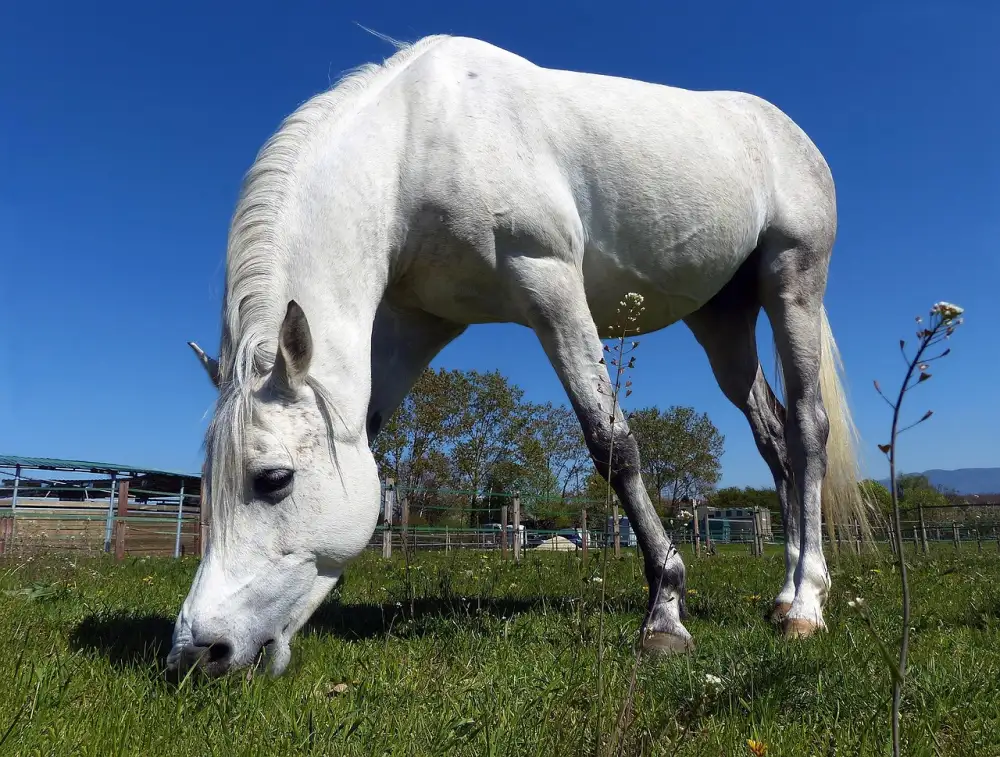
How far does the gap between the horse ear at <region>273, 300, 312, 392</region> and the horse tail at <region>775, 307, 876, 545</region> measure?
3.31 meters

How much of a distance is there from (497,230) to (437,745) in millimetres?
2285

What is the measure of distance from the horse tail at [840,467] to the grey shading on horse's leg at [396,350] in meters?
2.37

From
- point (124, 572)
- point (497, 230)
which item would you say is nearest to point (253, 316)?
point (497, 230)

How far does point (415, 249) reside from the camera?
3.34m

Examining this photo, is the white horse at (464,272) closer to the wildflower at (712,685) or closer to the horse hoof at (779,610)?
the horse hoof at (779,610)

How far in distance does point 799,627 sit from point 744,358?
2.16m

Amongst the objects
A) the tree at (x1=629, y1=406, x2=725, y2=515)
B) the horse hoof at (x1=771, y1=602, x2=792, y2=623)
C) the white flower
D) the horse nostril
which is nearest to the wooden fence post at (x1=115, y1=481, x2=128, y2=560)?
the horse nostril

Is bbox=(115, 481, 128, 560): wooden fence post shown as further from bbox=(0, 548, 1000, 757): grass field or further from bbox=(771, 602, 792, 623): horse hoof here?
bbox=(771, 602, 792, 623): horse hoof

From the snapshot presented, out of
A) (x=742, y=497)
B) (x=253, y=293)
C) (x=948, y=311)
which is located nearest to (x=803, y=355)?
(x=253, y=293)

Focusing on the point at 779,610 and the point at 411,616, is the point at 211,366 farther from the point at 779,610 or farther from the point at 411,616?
the point at 779,610

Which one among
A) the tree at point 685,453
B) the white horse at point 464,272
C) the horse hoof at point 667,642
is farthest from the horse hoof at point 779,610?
the tree at point 685,453

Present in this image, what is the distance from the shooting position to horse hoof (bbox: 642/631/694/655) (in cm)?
260

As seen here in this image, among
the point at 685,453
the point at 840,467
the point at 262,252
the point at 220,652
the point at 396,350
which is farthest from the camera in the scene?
the point at 685,453

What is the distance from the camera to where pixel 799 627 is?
127 inches
